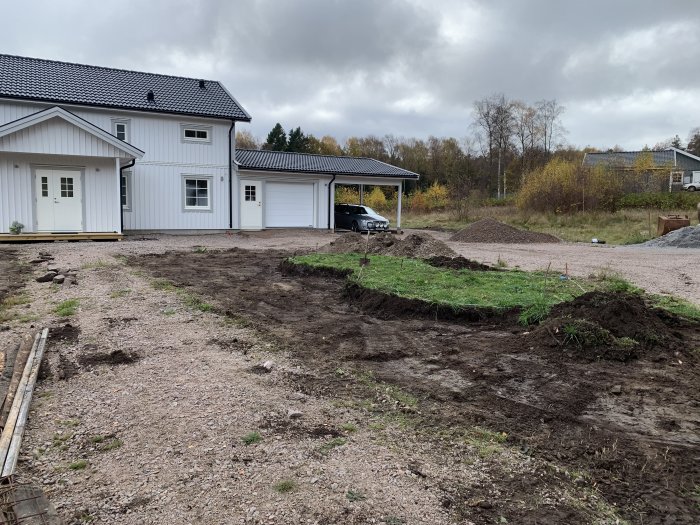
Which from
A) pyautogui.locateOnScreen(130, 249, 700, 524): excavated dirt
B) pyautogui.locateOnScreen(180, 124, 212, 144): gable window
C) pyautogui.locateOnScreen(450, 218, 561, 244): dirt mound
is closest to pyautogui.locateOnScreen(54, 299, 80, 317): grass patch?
pyautogui.locateOnScreen(130, 249, 700, 524): excavated dirt

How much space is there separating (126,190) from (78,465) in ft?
67.5

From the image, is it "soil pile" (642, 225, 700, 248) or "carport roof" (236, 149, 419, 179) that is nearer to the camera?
"soil pile" (642, 225, 700, 248)

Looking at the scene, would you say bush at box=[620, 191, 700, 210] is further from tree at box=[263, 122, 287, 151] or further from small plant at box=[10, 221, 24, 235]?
tree at box=[263, 122, 287, 151]

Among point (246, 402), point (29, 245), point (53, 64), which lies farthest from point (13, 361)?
point (53, 64)

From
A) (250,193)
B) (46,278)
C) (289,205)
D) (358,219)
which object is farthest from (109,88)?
(46,278)

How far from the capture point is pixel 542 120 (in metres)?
66.1

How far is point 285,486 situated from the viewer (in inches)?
122

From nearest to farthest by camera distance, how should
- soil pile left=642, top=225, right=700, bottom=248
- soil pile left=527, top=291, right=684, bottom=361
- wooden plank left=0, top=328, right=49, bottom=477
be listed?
1. wooden plank left=0, top=328, right=49, bottom=477
2. soil pile left=527, top=291, right=684, bottom=361
3. soil pile left=642, top=225, right=700, bottom=248

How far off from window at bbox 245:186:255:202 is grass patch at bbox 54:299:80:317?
17.2 metres

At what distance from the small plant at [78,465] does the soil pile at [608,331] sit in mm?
4628

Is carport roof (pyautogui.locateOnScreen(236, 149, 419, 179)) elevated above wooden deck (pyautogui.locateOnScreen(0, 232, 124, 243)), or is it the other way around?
carport roof (pyautogui.locateOnScreen(236, 149, 419, 179))

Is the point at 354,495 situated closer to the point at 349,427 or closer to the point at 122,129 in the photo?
the point at 349,427

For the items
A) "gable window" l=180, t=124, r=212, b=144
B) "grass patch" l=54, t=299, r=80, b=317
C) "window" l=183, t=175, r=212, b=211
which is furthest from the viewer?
"window" l=183, t=175, r=212, b=211

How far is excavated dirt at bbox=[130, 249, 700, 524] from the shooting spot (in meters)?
3.09
